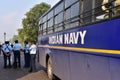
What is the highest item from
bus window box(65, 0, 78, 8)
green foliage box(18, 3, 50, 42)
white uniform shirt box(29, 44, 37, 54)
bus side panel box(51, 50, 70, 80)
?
green foliage box(18, 3, 50, 42)

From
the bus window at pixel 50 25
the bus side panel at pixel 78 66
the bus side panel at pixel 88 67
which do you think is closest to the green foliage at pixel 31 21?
the bus window at pixel 50 25

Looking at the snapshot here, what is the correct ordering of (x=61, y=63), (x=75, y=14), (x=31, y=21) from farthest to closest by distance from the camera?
(x=31, y=21)
(x=61, y=63)
(x=75, y=14)

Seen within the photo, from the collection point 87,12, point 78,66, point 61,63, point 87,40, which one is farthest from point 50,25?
point 87,40

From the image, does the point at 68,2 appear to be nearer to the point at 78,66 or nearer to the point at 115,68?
the point at 78,66

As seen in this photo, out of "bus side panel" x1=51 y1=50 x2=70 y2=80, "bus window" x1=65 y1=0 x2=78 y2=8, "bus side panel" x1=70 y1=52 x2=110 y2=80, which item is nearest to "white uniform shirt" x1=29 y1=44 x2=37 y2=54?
"bus side panel" x1=51 y1=50 x2=70 y2=80

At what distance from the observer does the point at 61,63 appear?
1182 centimetres

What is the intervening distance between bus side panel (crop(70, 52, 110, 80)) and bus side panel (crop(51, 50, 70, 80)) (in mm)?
695

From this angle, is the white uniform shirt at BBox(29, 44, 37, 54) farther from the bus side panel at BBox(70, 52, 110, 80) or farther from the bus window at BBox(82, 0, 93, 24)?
the bus window at BBox(82, 0, 93, 24)

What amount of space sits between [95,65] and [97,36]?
606 millimetres

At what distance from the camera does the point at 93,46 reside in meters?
7.74

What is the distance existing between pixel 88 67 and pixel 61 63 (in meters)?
3.70

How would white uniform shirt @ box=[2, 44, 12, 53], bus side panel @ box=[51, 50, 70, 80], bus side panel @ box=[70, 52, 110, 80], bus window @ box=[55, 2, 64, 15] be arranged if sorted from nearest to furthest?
bus side panel @ box=[70, 52, 110, 80] → bus side panel @ box=[51, 50, 70, 80] → bus window @ box=[55, 2, 64, 15] → white uniform shirt @ box=[2, 44, 12, 53]

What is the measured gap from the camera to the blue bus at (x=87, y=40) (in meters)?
6.68

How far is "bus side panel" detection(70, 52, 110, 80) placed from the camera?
278 inches
